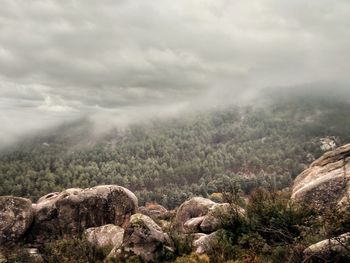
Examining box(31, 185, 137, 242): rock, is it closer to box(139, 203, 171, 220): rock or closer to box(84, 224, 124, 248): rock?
box(84, 224, 124, 248): rock

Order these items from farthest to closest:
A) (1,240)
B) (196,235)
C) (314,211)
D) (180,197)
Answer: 1. (180,197)
2. (1,240)
3. (196,235)
4. (314,211)

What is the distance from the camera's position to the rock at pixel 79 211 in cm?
4244

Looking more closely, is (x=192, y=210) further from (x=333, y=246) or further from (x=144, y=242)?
(x=333, y=246)

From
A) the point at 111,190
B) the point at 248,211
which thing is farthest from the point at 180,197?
the point at 248,211

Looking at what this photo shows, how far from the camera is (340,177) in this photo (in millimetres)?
24719

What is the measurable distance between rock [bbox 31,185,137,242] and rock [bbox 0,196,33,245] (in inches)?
75.9

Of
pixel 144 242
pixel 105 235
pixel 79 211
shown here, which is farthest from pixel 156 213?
pixel 144 242

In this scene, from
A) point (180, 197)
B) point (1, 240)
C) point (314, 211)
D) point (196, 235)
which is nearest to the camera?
point (314, 211)

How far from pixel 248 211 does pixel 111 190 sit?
23.1 meters

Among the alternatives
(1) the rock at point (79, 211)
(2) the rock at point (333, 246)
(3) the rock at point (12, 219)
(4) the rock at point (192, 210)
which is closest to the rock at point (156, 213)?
(4) the rock at point (192, 210)

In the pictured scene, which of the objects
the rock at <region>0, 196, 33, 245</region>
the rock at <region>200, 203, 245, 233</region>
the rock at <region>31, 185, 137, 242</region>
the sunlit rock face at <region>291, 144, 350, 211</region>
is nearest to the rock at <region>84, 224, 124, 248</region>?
the rock at <region>31, 185, 137, 242</region>

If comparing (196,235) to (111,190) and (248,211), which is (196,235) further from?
(111,190)

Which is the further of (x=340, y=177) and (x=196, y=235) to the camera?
(x=196, y=235)

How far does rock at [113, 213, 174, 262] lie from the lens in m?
25.0
